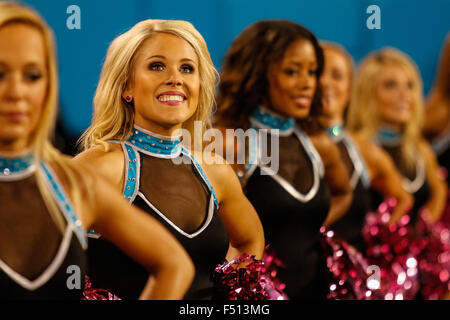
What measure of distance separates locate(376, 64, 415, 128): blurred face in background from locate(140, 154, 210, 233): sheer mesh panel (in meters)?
2.33

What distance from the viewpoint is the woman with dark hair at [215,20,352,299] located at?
8.59ft

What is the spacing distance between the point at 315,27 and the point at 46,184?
3.13m

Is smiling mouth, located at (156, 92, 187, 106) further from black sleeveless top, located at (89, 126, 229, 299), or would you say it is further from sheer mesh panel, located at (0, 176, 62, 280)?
sheer mesh panel, located at (0, 176, 62, 280)

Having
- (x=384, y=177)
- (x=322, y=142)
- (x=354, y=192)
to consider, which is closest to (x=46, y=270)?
(x=322, y=142)

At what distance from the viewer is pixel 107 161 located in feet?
6.61

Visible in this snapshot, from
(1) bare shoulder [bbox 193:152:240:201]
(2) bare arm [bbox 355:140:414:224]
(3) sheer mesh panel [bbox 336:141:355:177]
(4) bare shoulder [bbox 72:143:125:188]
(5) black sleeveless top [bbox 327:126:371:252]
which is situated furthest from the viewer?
(2) bare arm [bbox 355:140:414:224]

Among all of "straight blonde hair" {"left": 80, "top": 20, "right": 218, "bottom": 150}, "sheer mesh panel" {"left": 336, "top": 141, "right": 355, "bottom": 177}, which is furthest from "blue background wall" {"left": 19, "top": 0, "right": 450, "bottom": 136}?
"sheer mesh panel" {"left": 336, "top": 141, "right": 355, "bottom": 177}

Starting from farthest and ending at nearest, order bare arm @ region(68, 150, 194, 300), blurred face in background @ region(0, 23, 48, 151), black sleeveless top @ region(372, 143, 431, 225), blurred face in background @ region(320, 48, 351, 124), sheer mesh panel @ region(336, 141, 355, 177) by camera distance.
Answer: black sleeveless top @ region(372, 143, 431, 225), blurred face in background @ region(320, 48, 351, 124), sheer mesh panel @ region(336, 141, 355, 177), bare arm @ region(68, 150, 194, 300), blurred face in background @ region(0, 23, 48, 151)

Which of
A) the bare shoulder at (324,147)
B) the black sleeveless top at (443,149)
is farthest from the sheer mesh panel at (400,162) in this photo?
the bare shoulder at (324,147)

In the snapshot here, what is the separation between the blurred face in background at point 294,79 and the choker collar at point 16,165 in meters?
1.16

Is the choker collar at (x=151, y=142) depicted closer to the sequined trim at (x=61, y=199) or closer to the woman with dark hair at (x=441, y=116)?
the sequined trim at (x=61, y=199)

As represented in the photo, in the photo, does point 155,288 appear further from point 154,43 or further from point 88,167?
point 154,43
